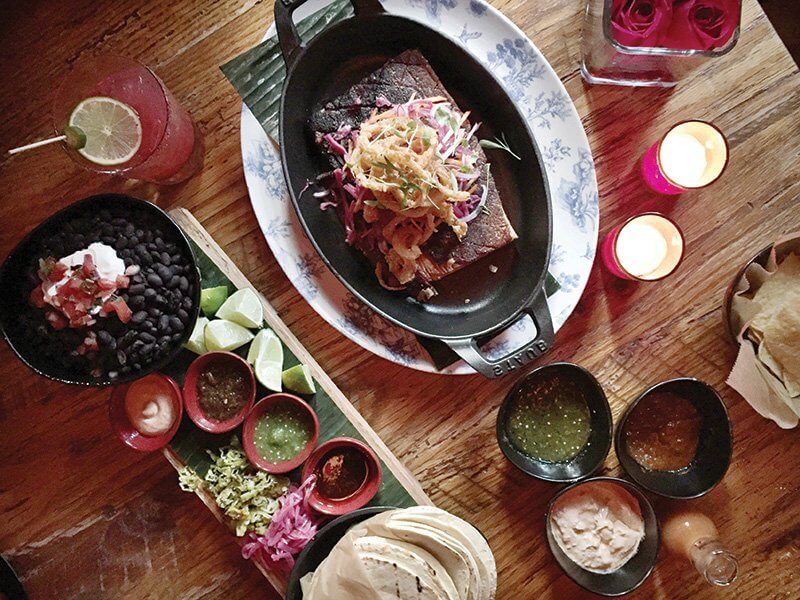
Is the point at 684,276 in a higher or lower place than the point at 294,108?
lower

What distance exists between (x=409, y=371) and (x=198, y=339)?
33.1 inches

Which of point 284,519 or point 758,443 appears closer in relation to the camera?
point 284,519

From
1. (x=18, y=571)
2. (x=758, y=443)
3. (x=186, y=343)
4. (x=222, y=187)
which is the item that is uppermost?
(x=222, y=187)

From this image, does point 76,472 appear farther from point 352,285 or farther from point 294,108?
point 294,108

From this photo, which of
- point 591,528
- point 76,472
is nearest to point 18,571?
point 76,472

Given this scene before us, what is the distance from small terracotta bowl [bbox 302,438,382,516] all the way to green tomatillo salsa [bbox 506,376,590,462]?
1.84ft

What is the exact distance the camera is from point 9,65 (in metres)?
2.96

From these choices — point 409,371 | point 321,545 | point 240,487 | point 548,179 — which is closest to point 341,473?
point 321,545

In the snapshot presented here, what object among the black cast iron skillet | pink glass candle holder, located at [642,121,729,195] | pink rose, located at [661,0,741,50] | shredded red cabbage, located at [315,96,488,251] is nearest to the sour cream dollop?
the black cast iron skillet

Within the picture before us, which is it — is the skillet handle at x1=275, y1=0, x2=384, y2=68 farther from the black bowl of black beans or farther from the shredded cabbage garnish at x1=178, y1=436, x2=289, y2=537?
the shredded cabbage garnish at x1=178, y1=436, x2=289, y2=537

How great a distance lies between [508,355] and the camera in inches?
109

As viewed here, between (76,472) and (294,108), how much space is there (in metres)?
1.68

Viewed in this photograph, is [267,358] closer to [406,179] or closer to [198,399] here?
[198,399]

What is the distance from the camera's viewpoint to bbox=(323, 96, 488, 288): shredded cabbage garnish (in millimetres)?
2707
